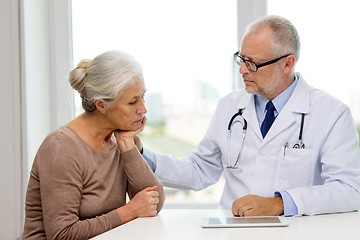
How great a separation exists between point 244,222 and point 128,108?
59 cm

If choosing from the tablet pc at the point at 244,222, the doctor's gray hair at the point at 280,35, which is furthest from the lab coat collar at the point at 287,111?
the tablet pc at the point at 244,222

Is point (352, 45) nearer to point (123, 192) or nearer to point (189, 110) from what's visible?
point (189, 110)

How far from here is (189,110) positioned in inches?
109

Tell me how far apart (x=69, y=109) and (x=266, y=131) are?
1213mm

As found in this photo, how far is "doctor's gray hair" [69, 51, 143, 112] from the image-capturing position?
178cm

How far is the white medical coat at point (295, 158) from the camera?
1.84 m

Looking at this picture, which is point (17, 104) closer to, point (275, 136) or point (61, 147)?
point (61, 147)

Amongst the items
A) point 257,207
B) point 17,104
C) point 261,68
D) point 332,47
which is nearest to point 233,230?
point 257,207

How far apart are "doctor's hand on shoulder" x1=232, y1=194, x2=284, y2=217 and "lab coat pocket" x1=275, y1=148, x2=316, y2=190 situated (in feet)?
0.82

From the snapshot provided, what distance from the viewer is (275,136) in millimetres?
2045

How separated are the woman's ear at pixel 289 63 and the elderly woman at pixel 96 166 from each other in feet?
2.12

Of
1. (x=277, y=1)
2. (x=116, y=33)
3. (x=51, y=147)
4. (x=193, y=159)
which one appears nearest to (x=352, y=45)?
(x=277, y=1)

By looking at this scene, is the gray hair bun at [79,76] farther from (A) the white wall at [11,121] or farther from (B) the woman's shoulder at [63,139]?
(A) the white wall at [11,121]

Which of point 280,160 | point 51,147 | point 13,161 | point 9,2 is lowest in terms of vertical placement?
point 13,161
